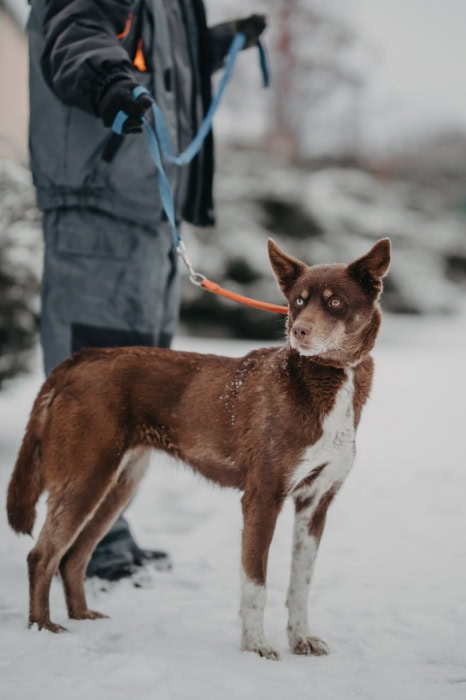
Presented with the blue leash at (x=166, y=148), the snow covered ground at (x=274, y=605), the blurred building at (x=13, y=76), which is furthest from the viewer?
the blurred building at (x=13, y=76)

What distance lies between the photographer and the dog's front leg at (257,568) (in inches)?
97.1

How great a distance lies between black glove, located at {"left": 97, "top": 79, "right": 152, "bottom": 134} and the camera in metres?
2.56

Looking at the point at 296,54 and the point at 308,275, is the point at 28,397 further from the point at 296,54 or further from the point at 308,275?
the point at 296,54

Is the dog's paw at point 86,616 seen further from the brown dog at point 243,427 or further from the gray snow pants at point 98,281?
the gray snow pants at point 98,281

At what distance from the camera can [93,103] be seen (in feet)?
8.91

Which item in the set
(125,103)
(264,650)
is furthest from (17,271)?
(264,650)

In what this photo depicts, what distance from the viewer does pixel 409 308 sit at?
443 inches

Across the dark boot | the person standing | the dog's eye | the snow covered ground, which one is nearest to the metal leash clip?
the person standing

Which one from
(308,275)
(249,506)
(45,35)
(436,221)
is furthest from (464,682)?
(436,221)

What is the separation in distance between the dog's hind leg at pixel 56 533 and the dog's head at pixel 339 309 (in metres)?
0.93

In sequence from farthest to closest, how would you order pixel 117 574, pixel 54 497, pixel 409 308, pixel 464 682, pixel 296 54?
pixel 296 54 < pixel 409 308 < pixel 117 574 < pixel 54 497 < pixel 464 682

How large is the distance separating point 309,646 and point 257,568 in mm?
344

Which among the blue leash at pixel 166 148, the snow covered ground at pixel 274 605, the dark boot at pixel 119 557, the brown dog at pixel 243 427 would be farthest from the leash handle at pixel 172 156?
the dark boot at pixel 119 557

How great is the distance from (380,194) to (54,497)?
1238 centimetres
